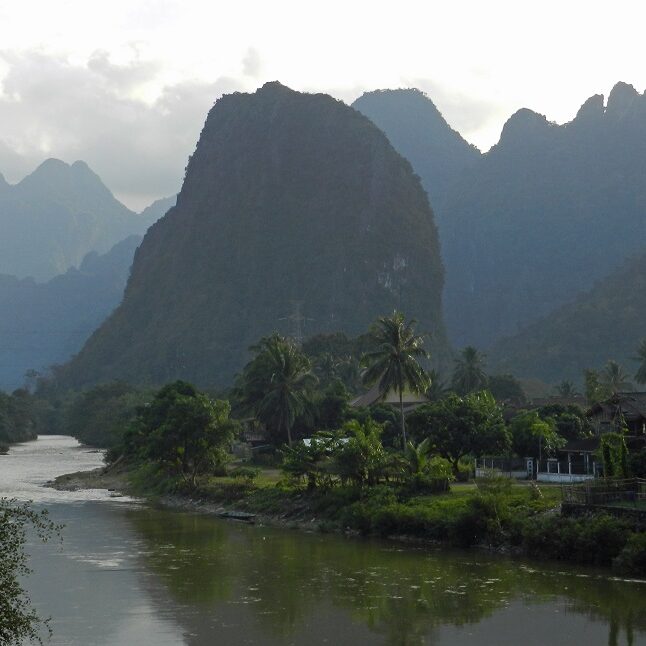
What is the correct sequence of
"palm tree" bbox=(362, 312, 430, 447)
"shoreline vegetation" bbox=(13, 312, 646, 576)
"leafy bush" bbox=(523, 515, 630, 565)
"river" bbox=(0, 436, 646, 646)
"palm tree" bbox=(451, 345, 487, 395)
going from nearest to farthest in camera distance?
"river" bbox=(0, 436, 646, 646) < "leafy bush" bbox=(523, 515, 630, 565) < "shoreline vegetation" bbox=(13, 312, 646, 576) < "palm tree" bbox=(362, 312, 430, 447) < "palm tree" bbox=(451, 345, 487, 395)

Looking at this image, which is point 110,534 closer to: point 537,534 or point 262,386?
point 537,534

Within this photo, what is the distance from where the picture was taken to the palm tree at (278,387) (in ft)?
288

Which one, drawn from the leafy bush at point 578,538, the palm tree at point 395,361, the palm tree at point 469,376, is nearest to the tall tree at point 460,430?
the palm tree at point 395,361

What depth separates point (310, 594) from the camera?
37.8 metres

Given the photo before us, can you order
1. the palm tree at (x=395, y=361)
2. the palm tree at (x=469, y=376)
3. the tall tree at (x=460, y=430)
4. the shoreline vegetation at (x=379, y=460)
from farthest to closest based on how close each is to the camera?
the palm tree at (x=469, y=376), the palm tree at (x=395, y=361), the tall tree at (x=460, y=430), the shoreline vegetation at (x=379, y=460)

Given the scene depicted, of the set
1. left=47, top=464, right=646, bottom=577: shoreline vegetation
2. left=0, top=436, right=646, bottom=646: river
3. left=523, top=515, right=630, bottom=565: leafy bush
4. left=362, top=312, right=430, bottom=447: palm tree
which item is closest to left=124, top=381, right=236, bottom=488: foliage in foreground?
left=47, top=464, right=646, bottom=577: shoreline vegetation

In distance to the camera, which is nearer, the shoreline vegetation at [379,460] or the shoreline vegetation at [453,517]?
the shoreline vegetation at [453,517]

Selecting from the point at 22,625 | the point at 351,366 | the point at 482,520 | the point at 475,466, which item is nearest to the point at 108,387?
the point at 351,366

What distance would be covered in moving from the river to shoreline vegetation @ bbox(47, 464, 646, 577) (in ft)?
4.30

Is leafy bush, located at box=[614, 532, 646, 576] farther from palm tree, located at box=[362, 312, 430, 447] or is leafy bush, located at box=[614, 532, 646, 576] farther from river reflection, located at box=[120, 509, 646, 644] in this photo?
palm tree, located at box=[362, 312, 430, 447]

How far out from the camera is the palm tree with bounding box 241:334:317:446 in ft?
288

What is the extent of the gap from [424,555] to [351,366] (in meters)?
87.0

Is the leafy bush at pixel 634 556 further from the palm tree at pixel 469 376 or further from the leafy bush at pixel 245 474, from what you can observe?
the palm tree at pixel 469 376

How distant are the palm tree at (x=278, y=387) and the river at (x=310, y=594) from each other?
3424 centimetres
